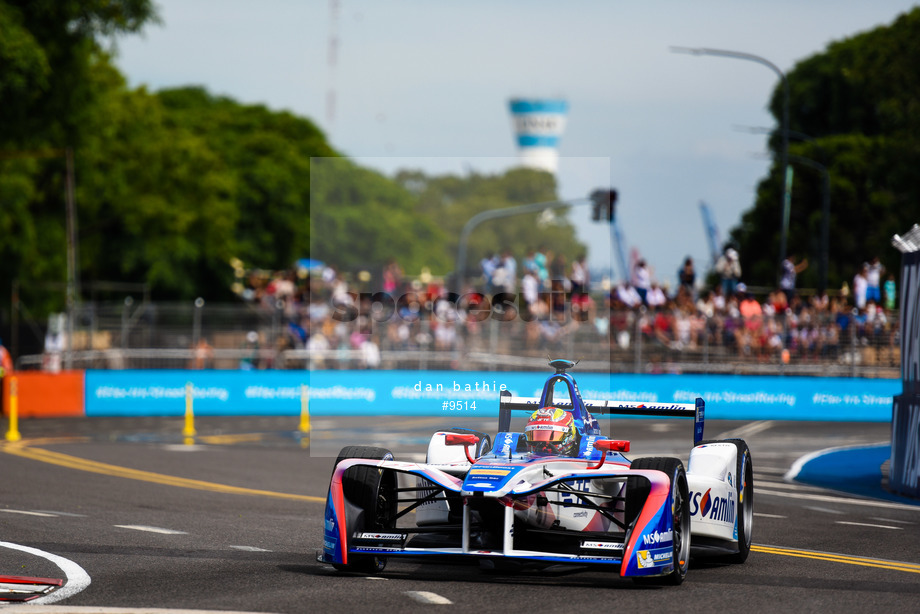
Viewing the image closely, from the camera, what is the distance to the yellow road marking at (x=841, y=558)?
990 cm

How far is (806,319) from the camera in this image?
100ft

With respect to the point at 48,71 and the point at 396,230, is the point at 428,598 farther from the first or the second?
the point at 396,230

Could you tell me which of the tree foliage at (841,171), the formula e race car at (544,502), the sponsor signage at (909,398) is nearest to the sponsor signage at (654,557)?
the formula e race car at (544,502)

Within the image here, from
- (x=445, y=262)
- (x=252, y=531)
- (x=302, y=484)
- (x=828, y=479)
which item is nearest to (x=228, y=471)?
(x=302, y=484)

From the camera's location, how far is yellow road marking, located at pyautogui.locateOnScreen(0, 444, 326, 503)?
15.3 metres

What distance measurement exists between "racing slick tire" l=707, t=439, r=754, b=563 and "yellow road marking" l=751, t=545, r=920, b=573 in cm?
32

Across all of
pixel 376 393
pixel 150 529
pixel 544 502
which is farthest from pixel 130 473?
pixel 376 393

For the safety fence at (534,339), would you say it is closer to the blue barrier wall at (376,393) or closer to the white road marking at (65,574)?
the blue barrier wall at (376,393)

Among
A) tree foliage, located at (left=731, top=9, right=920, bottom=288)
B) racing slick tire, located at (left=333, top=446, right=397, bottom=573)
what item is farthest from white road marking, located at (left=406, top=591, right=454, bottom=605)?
tree foliage, located at (left=731, top=9, right=920, bottom=288)

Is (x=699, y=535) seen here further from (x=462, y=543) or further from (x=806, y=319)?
(x=806, y=319)

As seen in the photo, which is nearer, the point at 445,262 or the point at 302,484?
the point at 302,484

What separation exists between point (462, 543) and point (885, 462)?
14.0 metres

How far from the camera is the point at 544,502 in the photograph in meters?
8.91

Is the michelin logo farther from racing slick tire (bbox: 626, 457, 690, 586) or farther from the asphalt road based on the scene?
the asphalt road
